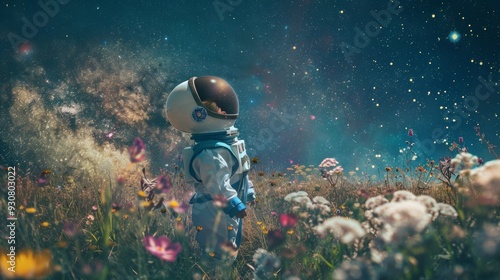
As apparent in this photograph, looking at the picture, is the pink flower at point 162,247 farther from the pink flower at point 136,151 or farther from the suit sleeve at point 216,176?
the suit sleeve at point 216,176

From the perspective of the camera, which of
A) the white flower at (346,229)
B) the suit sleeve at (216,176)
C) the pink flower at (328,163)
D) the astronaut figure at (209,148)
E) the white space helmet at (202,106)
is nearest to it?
the white flower at (346,229)

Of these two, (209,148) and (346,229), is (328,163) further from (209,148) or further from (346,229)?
(346,229)

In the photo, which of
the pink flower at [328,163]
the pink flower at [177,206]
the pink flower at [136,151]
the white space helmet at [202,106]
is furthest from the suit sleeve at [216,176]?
the pink flower at [328,163]

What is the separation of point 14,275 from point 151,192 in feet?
4.11

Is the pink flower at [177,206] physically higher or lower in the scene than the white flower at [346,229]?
lower

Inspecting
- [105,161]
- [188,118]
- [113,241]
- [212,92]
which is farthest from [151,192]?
[105,161]

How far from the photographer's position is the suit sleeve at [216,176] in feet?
9.68

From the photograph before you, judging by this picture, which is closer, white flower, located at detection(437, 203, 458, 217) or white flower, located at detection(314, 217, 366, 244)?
white flower, located at detection(314, 217, 366, 244)

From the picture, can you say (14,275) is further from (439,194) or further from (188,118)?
(439,194)

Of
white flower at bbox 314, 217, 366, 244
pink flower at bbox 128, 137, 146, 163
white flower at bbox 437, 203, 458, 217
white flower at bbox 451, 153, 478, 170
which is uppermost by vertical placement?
white flower at bbox 451, 153, 478, 170

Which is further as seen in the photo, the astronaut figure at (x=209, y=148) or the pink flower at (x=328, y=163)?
the pink flower at (x=328, y=163)

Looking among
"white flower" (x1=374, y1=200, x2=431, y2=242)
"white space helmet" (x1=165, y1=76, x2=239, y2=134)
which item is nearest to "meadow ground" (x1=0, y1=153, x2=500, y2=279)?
"white flower" (x1=374, y1=200, x2=431, y2=242)

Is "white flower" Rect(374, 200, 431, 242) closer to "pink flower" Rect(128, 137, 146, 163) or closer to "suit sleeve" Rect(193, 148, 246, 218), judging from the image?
"pink flower" Rect(128, 137, 146, 163)

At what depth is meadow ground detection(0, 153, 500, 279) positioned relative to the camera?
50.3 inches
